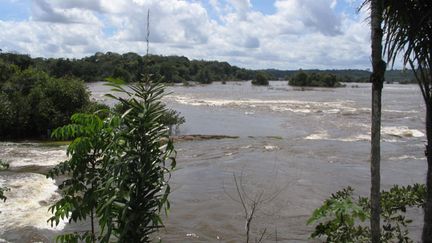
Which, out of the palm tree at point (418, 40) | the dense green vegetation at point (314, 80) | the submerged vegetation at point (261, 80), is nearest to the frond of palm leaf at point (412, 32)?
the palm tree at point (418, 40)

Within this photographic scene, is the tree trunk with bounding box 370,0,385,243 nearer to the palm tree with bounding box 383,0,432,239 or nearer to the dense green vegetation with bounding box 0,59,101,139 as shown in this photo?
the palm tree with bounding box 383,0,432,239

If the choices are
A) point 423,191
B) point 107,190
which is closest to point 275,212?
point 423,191

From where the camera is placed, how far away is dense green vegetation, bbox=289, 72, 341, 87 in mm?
111062

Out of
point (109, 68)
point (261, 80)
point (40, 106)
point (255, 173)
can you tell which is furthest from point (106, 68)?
point (255, 173)

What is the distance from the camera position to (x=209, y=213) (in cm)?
1539

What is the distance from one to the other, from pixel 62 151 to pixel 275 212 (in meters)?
13.9

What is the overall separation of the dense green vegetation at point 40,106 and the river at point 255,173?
2.39 metres

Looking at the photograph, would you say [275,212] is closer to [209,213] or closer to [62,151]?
[209,213]

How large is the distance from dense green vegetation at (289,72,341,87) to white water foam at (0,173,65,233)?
9786 cm

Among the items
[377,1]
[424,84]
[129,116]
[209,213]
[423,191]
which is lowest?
[209,213]

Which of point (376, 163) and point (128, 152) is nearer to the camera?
point (128, 152)

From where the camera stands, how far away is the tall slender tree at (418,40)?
4781 millimetres

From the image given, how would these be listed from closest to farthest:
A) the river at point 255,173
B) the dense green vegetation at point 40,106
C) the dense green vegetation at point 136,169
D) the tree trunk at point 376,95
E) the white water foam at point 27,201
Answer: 1. the dense green vegetation at point 136,169
2. the tree trunk at point 376,95
3. the white water foam at point 27,201
4. the river at point 255,173
5. the dense green vegetation at point 40,106

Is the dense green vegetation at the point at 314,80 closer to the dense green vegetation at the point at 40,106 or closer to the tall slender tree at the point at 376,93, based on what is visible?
the dense green vegetation at the point at 40,106
